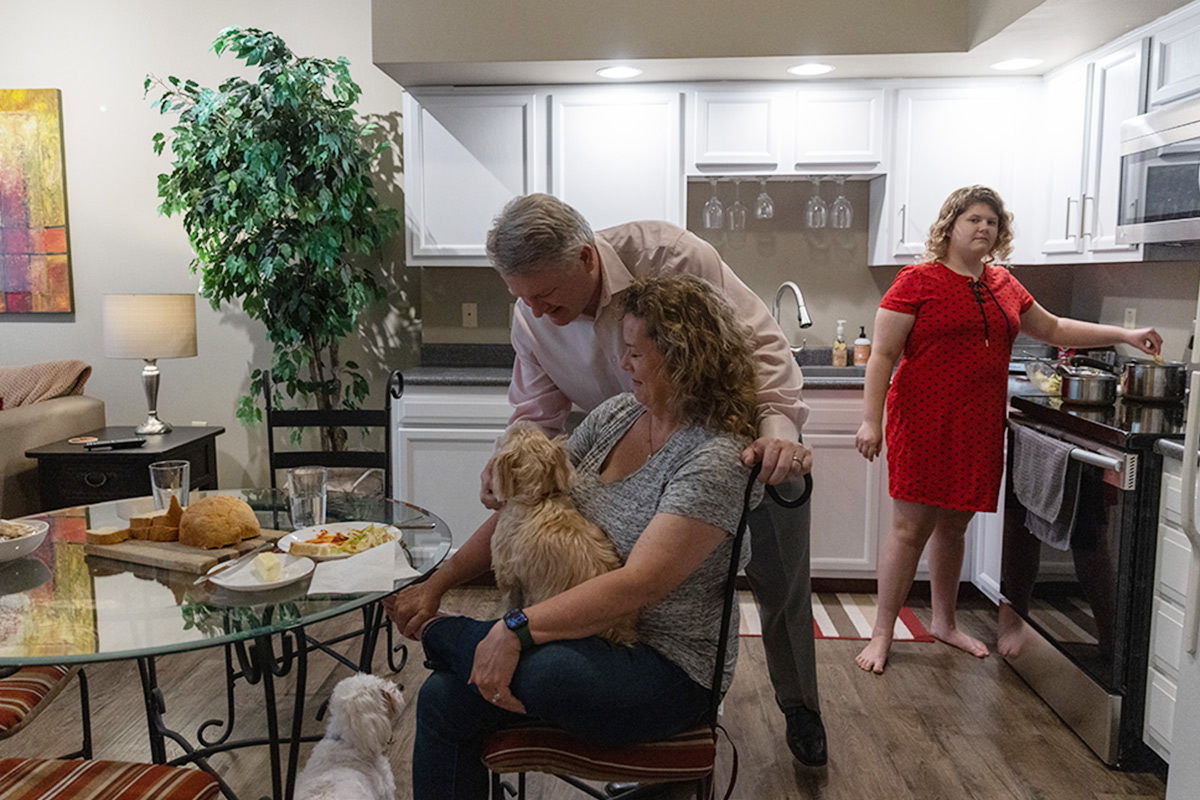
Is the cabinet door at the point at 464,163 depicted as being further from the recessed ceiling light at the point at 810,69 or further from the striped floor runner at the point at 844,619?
the striped floor runner at the point at 844,619

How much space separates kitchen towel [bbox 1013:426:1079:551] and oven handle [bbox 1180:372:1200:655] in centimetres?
58

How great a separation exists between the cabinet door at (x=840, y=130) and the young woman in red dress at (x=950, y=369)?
884mm

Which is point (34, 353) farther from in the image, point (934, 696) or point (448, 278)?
point (934, 696)

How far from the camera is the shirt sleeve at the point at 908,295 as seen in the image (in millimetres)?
2838

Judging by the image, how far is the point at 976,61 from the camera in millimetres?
3391

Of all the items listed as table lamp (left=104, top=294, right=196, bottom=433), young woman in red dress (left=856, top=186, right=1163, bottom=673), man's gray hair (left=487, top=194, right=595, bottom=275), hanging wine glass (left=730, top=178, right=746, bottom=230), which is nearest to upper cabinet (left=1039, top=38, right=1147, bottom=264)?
young woman in red dress (left=856, top=186, right=1163, bottom=673)

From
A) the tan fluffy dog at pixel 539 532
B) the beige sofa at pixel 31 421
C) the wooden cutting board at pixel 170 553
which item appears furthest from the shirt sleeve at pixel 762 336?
the beige sofa at pixel 31 421

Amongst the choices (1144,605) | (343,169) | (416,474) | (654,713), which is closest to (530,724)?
(654,713)

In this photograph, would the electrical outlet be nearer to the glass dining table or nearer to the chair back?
the chair back

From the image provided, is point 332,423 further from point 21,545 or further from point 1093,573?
point 1093,573

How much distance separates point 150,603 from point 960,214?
7.88 feet

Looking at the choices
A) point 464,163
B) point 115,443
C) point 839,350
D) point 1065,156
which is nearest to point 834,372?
point 839,350

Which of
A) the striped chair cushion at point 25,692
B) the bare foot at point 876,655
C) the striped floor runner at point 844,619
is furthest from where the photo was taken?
the striped floor runner at point 844,619

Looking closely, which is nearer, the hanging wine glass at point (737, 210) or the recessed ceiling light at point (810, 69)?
the recessed ceiling light at point (810, 69)
